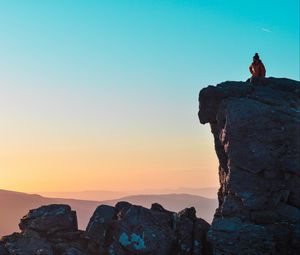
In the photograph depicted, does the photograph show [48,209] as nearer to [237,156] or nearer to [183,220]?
[183,220]

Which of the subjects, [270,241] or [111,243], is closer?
[270,241]

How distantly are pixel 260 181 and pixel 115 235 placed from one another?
34.1ft

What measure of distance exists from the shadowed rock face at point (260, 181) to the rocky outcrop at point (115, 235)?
2.53 m

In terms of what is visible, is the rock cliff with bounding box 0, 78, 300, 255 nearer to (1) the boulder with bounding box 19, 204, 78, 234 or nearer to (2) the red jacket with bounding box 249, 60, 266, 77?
(1) the boulder with bounding box 19, 204, 78, 234

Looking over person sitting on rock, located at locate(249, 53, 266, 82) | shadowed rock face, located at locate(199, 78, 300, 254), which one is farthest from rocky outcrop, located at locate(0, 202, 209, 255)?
person sitting on rock, located at locate(249, 53, 266, 82)

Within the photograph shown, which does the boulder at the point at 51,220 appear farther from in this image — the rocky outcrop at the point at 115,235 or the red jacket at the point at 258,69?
the red jacket at the point at 258,69

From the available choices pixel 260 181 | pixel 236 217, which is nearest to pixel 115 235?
pixel 236 217

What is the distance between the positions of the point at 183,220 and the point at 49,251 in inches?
369

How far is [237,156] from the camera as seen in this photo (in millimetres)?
32531

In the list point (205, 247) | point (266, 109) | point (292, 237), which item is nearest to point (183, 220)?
point (205, 247)

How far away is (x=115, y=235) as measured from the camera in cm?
3250

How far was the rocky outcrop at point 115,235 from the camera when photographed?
31.9 m

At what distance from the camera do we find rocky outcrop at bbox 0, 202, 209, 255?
3191cm

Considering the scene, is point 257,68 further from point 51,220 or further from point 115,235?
point 51,220
